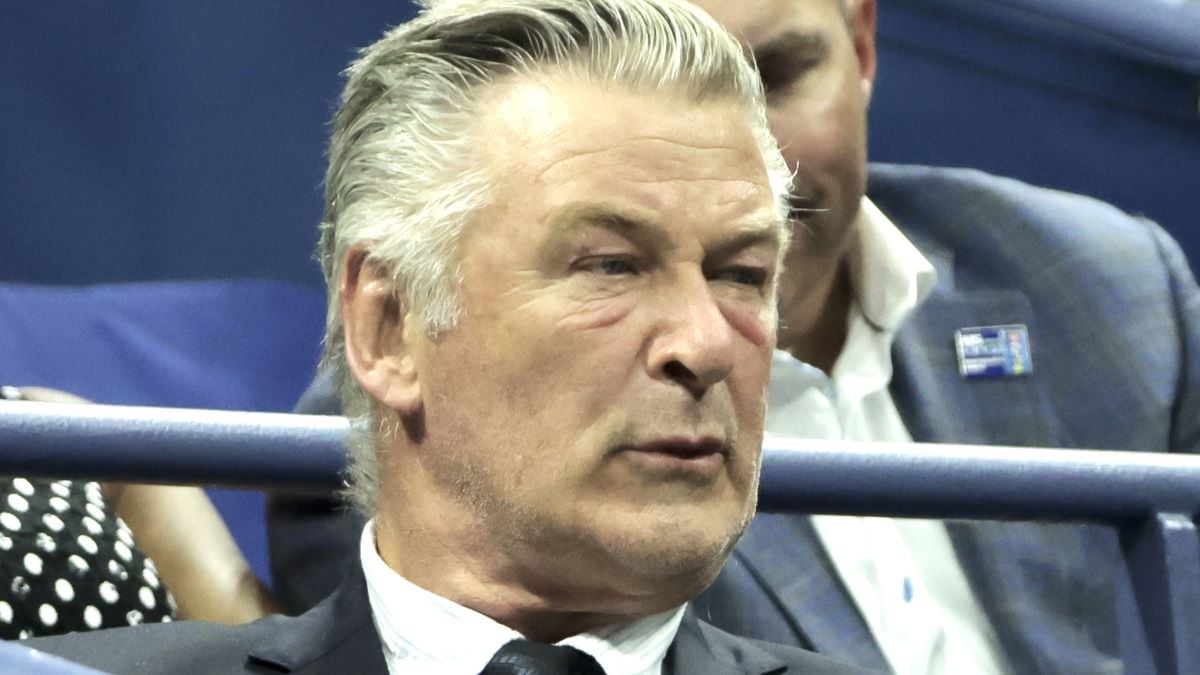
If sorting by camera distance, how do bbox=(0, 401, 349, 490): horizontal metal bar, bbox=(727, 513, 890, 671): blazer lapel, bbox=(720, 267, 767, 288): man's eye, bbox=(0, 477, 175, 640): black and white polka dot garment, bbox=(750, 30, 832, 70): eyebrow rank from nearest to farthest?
bbox=(0, 401, 349, 490): horizontal metal bar → bbox=(720, 267, 767, 288): man's eye → bbox=(0, 477, 175, 640): black and white polka dot garment → bbox=(727, 513, 890, 671): blazer lapel → bbox=(750, 30, 832, 70): eyebrow

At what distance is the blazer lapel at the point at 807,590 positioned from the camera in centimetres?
147

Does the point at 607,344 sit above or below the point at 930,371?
above

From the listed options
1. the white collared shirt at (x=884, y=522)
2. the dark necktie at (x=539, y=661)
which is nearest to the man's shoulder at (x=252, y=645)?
the dark necktie at (x=539, y=661)

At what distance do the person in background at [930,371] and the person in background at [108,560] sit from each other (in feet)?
0.31

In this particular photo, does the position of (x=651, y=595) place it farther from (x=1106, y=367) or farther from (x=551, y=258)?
(x=1106, y=367)

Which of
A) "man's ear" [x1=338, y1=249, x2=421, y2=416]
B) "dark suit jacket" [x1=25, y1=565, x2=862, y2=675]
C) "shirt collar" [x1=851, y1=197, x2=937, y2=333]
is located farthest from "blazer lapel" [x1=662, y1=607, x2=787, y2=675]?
"shirt collar" [x1=851, y1=197, x2=937, y2=333]

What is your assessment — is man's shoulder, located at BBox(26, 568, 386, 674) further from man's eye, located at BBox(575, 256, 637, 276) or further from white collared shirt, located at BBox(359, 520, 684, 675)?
man's eye, located at BBox(575, 256, 637, 276)

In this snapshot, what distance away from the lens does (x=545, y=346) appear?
1095 mm

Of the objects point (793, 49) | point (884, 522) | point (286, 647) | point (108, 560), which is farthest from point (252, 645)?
point (793, 49)

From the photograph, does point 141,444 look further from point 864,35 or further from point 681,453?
point 864,35

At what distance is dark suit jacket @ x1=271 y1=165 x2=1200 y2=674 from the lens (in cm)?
149

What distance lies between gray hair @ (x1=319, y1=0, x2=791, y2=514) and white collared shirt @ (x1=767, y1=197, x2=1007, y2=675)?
0.41 meters

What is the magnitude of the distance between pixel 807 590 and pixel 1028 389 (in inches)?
13.1

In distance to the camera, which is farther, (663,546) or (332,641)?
(332,641)
